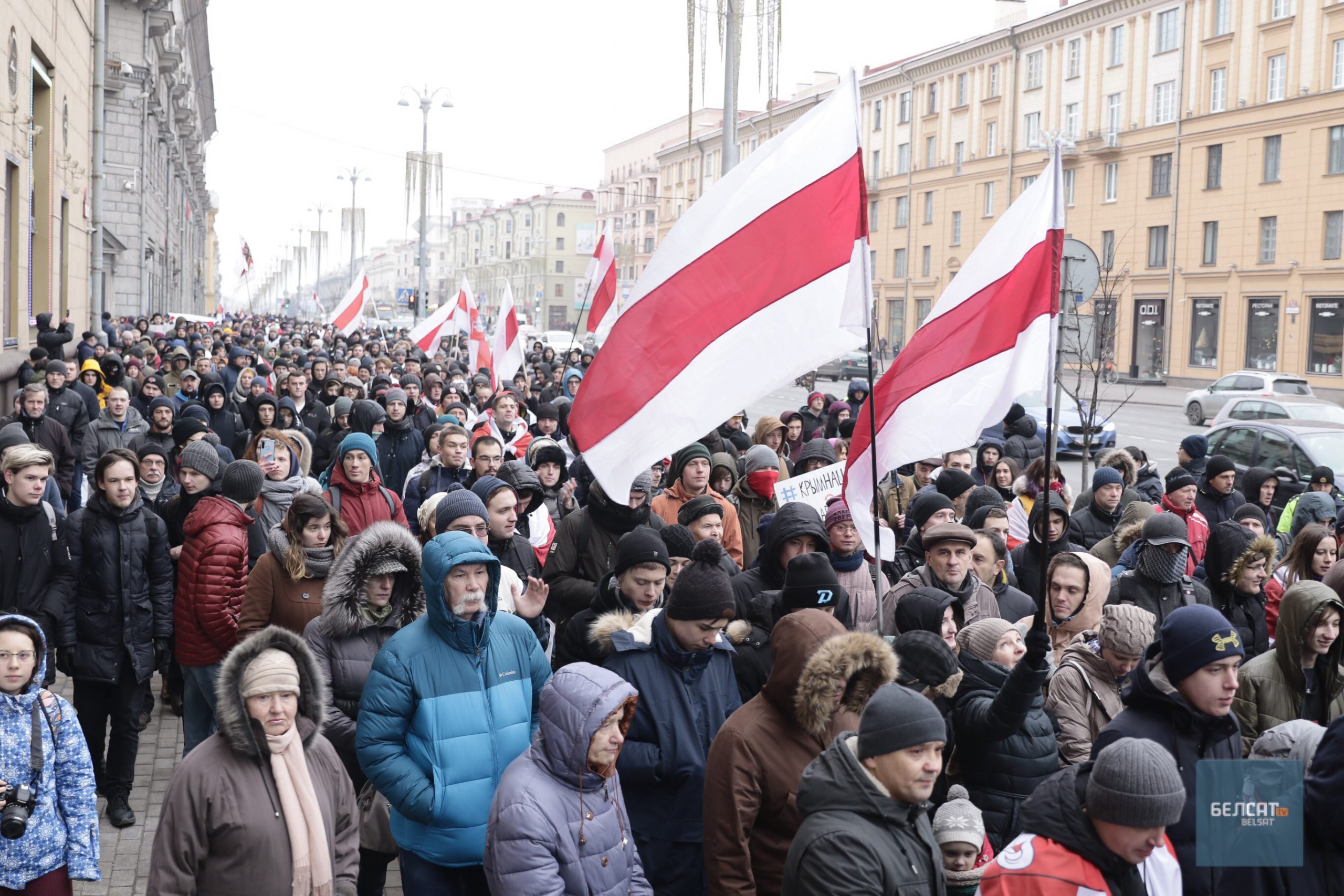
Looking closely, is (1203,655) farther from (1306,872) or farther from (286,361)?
(286,361)

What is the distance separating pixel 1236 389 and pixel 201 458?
31742 millimetres

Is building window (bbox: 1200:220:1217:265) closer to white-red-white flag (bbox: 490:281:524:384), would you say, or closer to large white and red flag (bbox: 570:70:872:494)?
white-red-white flag (bbox: 490:281:524:384)

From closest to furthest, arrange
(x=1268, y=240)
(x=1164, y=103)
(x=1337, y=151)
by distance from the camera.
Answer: (x=1337, y=151) < (x=1268, y=240) < (x=1164, y=103)

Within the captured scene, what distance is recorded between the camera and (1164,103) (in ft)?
158

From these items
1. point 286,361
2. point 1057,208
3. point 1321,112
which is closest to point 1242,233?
point 1321,112

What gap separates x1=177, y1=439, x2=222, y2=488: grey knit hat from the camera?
23.7 feet

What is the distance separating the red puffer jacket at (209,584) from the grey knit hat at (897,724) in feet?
13.2

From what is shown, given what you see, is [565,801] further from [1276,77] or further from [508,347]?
[1276,77]

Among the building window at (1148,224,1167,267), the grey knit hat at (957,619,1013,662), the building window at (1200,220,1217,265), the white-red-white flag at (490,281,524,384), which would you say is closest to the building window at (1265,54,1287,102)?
the building window at (1200,220,1217,265)

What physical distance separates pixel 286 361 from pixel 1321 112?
118 ft

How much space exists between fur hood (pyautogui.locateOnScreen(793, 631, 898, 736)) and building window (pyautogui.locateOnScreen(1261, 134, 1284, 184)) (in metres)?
45.6

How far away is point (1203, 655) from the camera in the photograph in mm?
3826

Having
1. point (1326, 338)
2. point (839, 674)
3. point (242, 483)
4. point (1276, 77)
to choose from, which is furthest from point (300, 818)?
point (1276, 77)

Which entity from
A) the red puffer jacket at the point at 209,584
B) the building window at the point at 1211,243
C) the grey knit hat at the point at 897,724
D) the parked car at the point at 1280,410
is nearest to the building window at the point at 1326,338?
the building window at the point at 1211,243
